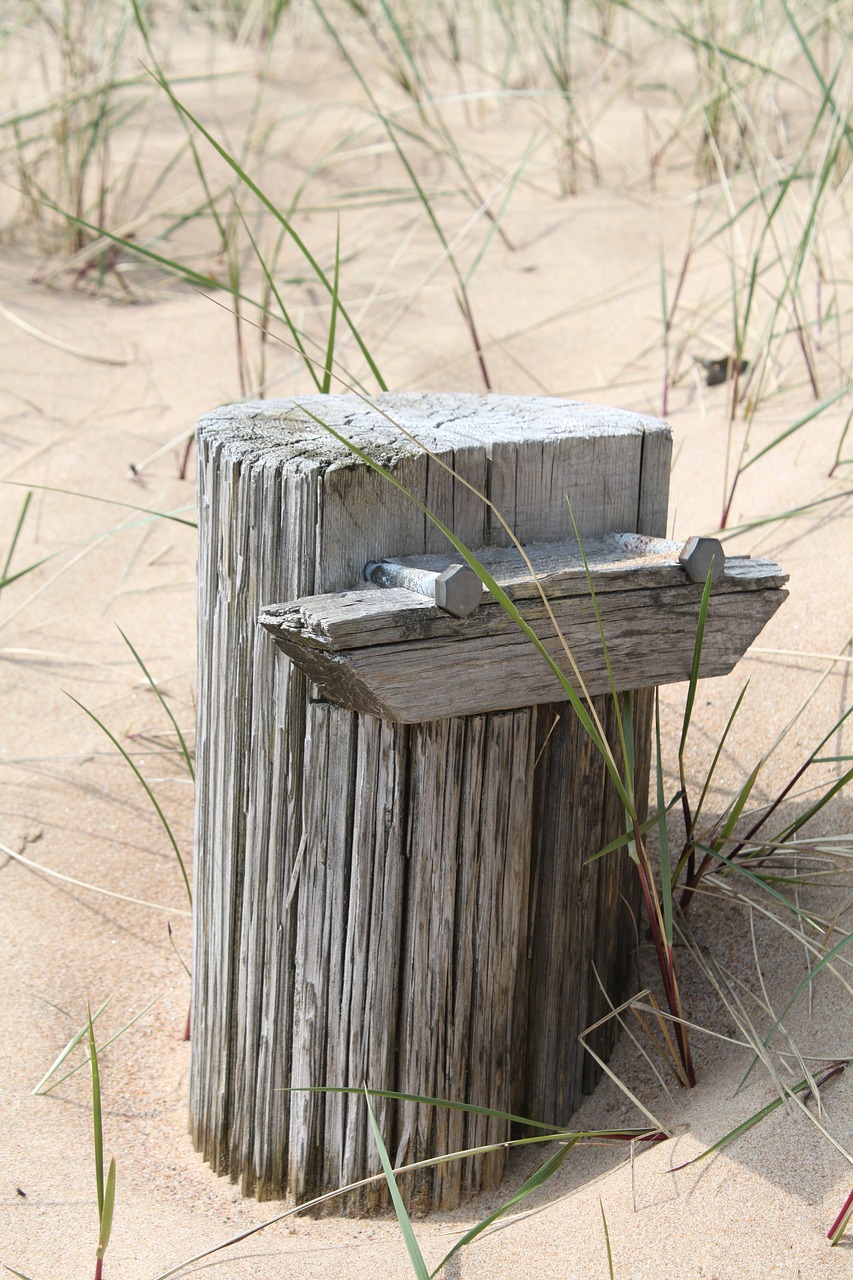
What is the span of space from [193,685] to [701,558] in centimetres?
149

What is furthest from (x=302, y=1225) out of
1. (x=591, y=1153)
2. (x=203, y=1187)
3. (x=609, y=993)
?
(x=609, y=993)

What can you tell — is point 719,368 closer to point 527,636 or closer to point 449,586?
point 527,636

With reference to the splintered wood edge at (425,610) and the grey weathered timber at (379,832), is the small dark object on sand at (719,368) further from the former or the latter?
the splintered wood edge at (425,610)

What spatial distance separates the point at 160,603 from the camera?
9.93ft

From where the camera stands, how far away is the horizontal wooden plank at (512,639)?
1.33 meters

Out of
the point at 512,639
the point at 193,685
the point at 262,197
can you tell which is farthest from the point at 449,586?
the point at 193,685

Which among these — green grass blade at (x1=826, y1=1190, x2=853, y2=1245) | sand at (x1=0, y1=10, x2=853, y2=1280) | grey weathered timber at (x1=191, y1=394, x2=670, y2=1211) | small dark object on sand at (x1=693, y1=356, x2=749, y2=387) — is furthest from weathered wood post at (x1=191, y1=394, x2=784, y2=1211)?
small dark object on sand at (x1=693, y1=356, x2=749, y2=387)

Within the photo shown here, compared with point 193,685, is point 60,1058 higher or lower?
lower

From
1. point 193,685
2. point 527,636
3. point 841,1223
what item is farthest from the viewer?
point 193,685

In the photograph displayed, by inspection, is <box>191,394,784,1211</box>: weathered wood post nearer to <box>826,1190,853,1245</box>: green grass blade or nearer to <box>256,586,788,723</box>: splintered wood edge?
<box>256,586,788,723</box>: splintered wood edge

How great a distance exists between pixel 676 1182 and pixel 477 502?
2.80 feet

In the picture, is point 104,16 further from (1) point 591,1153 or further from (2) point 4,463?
(1) point 591,1153

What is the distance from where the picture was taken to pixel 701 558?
4.95ft

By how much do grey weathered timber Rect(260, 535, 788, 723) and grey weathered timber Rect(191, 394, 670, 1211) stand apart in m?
0.06
